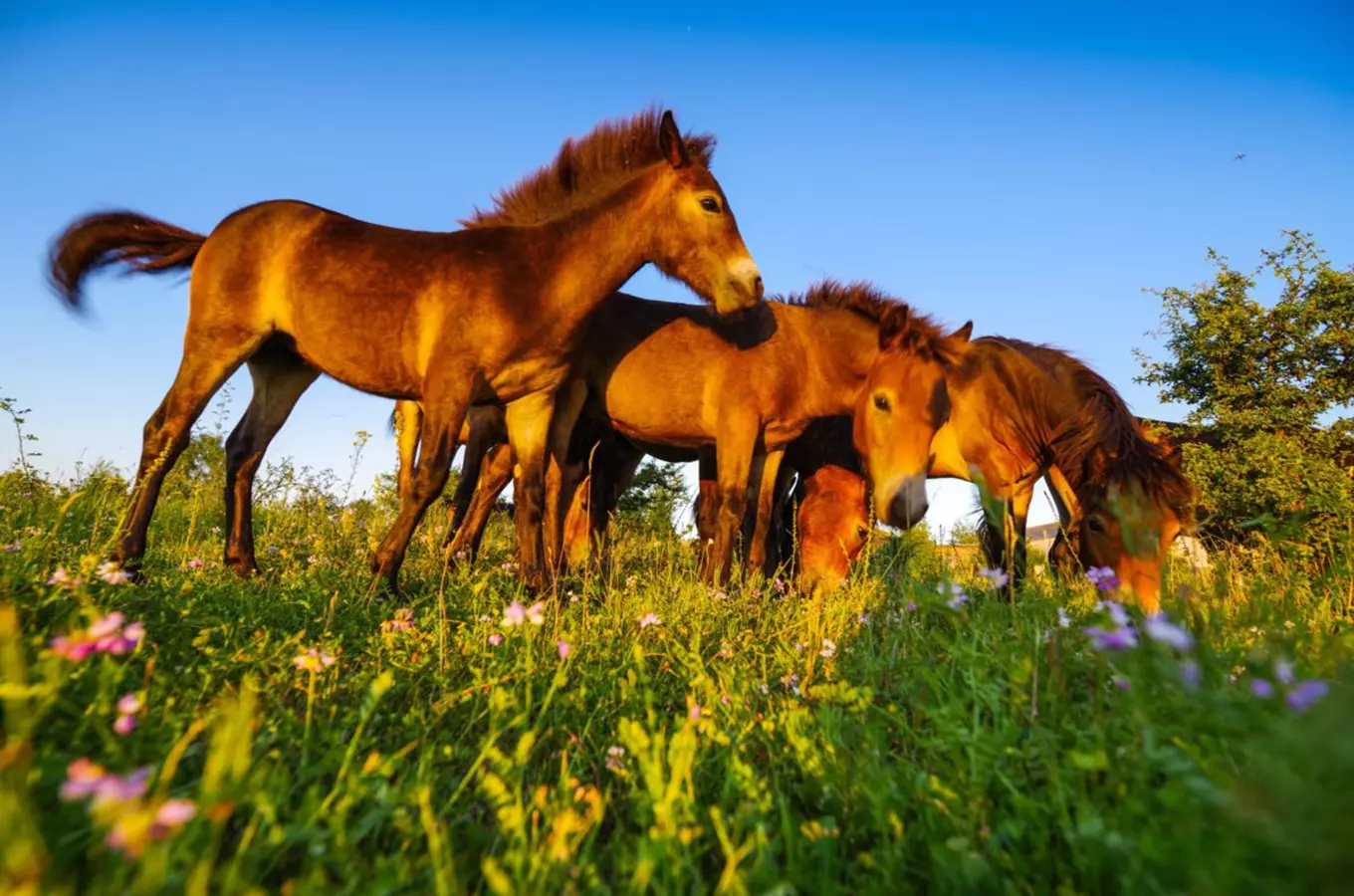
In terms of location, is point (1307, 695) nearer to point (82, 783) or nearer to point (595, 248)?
point (82, 783)

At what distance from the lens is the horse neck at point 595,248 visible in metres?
5.07

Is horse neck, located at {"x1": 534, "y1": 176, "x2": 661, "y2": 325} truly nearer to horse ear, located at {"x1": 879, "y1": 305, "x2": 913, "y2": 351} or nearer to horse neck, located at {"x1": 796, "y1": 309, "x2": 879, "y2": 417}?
horse neck, located at {"x1": 796, "y1": 309, "x2": 879, "y2": 417}

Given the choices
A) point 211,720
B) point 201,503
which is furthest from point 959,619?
point 201,503

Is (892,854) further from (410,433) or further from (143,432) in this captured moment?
(410,433)

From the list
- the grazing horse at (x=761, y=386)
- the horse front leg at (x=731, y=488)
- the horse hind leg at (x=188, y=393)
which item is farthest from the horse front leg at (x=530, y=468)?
the horse hind leg at (x=188, y=393)

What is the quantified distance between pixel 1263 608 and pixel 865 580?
3.33 metres

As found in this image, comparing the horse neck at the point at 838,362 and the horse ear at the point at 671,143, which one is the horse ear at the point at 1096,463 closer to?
the horse neck at the point at 838,362

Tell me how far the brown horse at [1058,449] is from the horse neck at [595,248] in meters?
2.89

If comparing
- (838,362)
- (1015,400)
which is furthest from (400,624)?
(1015,400)

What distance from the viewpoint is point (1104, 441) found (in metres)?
5.63

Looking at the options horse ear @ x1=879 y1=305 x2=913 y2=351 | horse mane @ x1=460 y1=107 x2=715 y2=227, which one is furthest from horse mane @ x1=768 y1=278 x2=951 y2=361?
horse mane @ x1=460 y1=107 x2=715 y2=227

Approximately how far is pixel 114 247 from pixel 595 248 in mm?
3374

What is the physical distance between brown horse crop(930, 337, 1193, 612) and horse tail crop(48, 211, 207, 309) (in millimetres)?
5872

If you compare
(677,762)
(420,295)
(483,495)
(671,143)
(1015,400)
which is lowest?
(677,762)
